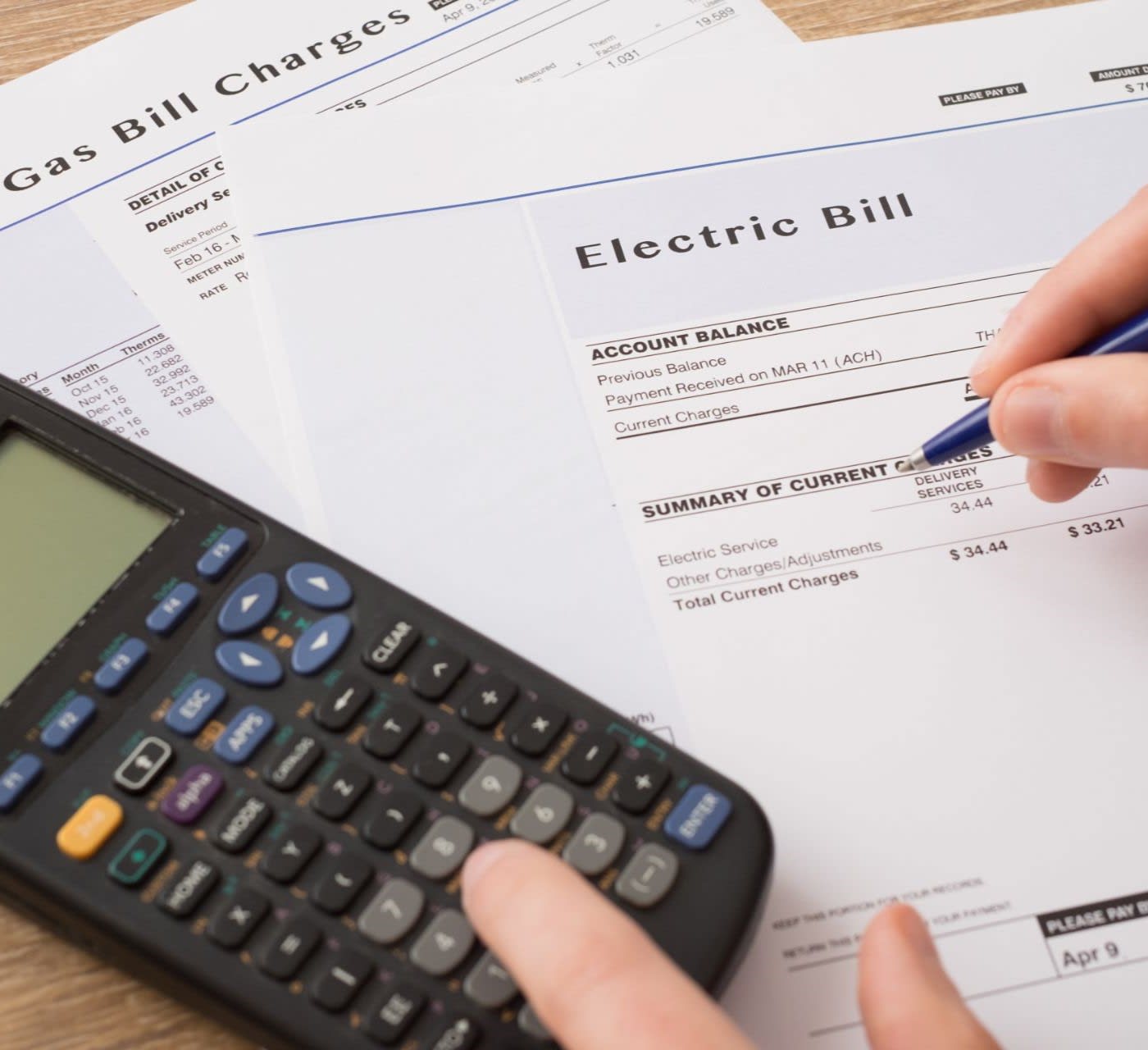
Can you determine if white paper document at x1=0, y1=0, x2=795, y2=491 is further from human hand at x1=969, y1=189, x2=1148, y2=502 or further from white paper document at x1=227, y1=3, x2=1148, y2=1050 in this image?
human hand at x1=969, y1=189, x2=1148, y2=502

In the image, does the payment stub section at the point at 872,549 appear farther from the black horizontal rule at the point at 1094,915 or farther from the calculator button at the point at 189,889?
the calculator button at the point at 189,889

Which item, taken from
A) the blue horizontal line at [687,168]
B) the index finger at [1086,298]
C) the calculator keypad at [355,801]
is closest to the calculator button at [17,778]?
the calculator keypad at [355,801]

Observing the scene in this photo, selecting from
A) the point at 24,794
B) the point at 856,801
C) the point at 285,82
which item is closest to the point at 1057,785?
the point at 856,801

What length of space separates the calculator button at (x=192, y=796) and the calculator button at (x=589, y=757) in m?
0.09

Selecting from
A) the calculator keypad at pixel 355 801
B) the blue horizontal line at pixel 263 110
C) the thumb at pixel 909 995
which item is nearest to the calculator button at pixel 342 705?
the calculator keypad at pixel 355 801

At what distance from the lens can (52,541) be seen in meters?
0.35

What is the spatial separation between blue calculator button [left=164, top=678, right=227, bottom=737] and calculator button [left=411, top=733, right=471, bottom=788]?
6cm

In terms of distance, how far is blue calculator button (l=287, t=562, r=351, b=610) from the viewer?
1.13ft

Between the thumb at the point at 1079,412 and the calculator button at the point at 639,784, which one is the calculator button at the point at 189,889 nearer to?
the calculator button at the point at 639,784

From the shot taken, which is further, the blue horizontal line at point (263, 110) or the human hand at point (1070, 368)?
the blue horizontal line at point (263, 110)

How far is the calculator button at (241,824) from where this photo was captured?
0.31 meters

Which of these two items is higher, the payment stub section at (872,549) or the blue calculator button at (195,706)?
the blue calculator button at (195,706)

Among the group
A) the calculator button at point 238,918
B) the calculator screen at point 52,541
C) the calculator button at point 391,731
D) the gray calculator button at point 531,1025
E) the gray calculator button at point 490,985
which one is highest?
the calculator screen at point 52,541

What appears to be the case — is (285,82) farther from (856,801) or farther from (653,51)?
(856,801)
